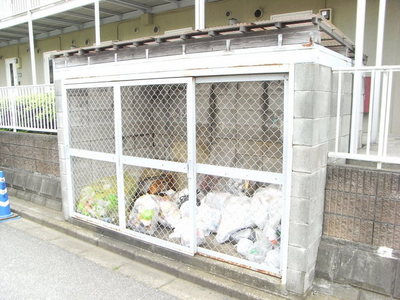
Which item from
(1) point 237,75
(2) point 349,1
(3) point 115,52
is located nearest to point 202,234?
(1) point 237,75

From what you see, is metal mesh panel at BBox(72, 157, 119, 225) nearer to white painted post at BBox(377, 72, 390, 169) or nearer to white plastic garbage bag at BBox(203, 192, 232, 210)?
white plastic garbage bag at BBox(203, 192, 232, 210)

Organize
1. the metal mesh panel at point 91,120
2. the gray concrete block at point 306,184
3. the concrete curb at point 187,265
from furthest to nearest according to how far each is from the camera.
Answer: the metal mesh panel at point 91,120
the concrete curb at point 187,265
the gray concrete block at point 306,184

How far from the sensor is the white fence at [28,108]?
6070mm

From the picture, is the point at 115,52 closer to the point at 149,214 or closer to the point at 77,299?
the point at 149,214

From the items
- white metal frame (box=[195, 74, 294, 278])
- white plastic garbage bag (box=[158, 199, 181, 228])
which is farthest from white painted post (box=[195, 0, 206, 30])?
white plastic garbage bag (box=[158, 199, 181, 228])

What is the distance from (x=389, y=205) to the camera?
287 centimetres

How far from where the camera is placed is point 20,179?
647 centimetres

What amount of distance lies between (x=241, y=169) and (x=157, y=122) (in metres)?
2.50

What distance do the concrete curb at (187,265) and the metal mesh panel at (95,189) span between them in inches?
8.6

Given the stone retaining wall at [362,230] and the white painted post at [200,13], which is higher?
the white painted post at [200,13]

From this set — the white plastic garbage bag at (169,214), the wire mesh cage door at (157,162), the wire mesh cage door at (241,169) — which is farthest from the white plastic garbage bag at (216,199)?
the white plastic garbage bag at (169,214)

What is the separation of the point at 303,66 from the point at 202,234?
2.21m

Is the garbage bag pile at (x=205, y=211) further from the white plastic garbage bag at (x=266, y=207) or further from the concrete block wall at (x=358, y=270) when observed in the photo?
the concrete block wall at (x=358, y=270)

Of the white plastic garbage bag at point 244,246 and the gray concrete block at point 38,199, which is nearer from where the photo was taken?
the white plastic garbage bag at point 244,246
